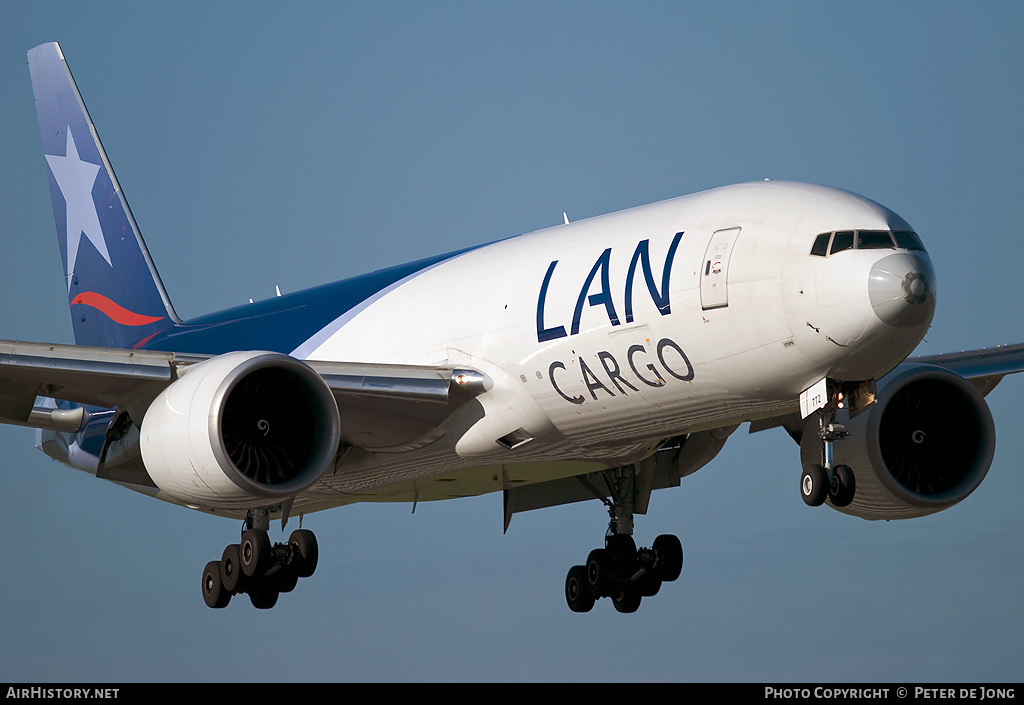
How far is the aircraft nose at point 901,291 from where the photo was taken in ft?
54.0

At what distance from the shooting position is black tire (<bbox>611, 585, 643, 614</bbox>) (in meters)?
25.0

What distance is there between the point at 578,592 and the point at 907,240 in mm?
10564

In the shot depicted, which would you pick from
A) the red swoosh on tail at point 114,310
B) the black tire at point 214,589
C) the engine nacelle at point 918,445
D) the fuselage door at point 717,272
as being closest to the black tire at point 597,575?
the engine nacelle at point 918,445

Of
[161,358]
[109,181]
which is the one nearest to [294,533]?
[161,358]

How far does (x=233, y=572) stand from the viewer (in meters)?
24.8

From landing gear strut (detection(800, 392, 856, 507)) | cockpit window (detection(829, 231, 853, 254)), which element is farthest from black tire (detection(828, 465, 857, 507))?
cockpit window (detection(829, 231, 853, 254))

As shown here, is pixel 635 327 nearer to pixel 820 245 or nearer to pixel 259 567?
pixel 820 245

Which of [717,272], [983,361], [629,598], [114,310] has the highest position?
[114,310]

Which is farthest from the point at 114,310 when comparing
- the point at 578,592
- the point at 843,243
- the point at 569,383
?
the point at 843,243

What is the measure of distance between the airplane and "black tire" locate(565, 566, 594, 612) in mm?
36

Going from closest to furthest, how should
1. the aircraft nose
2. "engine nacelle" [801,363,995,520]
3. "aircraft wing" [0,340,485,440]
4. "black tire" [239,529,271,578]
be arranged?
the aircraft nose, "aircraft wing" [0,340,485,440], "engine nacelle" [801,363,995,520], "black tire" [239,529,271,578]

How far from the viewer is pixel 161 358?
19672 mm

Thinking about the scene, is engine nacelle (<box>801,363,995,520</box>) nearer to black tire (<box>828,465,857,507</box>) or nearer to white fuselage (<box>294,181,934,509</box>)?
white fuselage (<box>294,181,934,509</box>)

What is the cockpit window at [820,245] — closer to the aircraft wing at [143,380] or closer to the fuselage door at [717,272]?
the fuselage door at [717,272]
